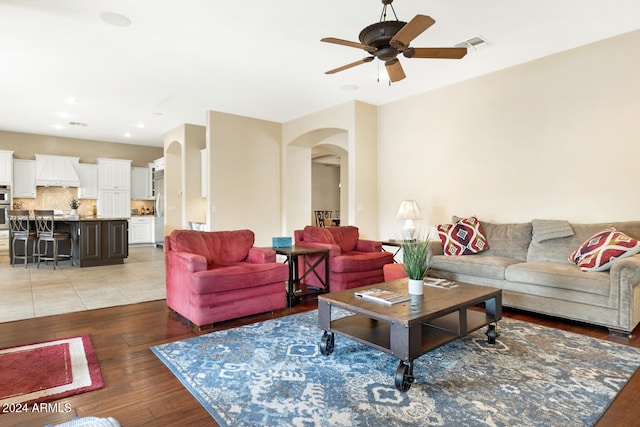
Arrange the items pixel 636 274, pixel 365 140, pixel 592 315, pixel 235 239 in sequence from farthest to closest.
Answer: pixel 365 140 < pixel 235 239 < pixel 592 315 < pixel 636 274

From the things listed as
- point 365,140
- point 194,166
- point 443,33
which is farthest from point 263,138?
point 443,33

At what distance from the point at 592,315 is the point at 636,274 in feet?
1.65

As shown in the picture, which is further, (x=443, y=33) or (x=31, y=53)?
(x=31, y=53)

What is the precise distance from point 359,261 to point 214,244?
1.75 meters

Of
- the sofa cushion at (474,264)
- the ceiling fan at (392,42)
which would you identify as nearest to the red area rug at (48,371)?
the ceiling fan at (392,42)

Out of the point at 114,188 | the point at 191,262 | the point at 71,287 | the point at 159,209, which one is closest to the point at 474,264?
the point at 191,262

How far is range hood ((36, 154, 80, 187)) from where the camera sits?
8.75 m

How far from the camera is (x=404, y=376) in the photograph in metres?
2.11

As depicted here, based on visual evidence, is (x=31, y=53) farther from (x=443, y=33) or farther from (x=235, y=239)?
(x=443, y=33)

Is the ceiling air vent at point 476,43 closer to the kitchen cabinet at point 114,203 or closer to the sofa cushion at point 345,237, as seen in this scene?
the sofa cushion at point 345,237

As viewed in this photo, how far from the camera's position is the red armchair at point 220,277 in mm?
3199

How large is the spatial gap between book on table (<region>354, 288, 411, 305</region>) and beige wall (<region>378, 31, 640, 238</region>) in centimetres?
281

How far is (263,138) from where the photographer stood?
7238 mm

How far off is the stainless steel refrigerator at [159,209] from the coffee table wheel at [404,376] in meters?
8.73
